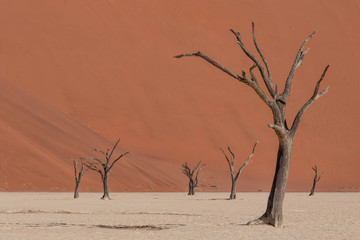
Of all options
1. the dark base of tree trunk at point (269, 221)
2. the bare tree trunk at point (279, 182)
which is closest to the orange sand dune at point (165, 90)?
the dark base of tree trunk at point (269, 221)

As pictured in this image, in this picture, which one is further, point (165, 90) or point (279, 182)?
point (165, 90)

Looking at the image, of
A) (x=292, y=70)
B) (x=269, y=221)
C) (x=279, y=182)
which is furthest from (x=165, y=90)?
(x=279, y=182)

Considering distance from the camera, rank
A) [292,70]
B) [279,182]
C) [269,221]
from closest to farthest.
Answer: [279,182], [269,221], [292,70]

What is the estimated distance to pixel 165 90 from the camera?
Result: 87.4 m

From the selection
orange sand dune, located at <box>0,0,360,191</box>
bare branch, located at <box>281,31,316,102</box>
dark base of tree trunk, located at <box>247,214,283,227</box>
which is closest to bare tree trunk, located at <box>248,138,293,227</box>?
dark base of tree trunk, located at <box>247,214,283,227</box>

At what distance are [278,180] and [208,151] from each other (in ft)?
209

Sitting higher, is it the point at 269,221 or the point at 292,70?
the point at 292,70

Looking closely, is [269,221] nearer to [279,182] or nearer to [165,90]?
[279,182]

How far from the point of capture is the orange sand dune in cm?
7644

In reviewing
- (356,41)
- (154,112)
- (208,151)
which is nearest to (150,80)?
(154,112)

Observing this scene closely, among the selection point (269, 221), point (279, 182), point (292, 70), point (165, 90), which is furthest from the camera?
point (165, 90)

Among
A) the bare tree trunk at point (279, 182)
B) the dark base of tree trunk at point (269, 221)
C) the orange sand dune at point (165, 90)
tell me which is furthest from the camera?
the orange sand dune at point (165, 90)

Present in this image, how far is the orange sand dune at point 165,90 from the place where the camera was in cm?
7644

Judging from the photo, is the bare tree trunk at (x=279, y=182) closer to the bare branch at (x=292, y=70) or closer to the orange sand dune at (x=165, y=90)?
the bare branch at (x=292, y=70)
